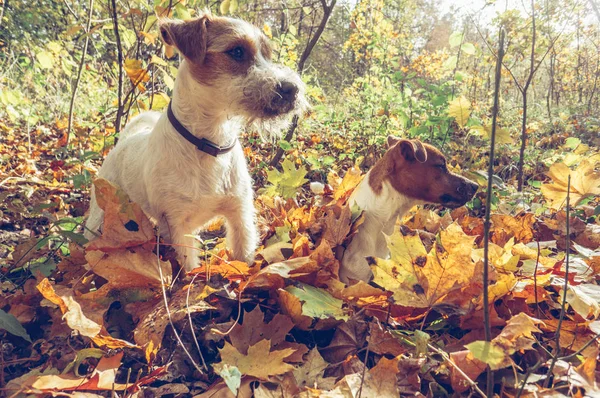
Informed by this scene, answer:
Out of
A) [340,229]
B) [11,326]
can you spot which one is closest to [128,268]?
[11,326]

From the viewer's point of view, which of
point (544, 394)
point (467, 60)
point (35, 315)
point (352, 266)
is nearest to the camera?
point (544, 394)

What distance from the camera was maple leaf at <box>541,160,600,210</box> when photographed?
6.26 feet

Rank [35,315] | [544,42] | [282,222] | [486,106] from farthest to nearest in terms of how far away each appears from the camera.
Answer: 1. [486,106]
2. [544,42]
3. [282,222]
4. [35,315]

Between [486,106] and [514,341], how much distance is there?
866 cm

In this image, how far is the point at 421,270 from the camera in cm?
147

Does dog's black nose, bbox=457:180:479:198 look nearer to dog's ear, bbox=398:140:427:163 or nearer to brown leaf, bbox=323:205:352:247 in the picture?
dog's ear, bbox=398:140:427:163

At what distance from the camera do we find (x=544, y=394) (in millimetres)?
1113

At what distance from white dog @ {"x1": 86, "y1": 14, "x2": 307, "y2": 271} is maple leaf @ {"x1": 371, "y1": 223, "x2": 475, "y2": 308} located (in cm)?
107

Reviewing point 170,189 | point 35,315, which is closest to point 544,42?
point 170,189

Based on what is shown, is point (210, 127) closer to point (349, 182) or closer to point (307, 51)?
point (349, 182)

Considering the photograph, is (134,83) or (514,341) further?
(134,83)

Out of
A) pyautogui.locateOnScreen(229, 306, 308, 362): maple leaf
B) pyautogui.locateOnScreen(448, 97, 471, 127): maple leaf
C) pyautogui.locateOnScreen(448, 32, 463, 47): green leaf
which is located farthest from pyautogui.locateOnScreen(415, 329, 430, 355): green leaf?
pyautogui.locateOnScreen(448, 32, 463, 47): green leaf

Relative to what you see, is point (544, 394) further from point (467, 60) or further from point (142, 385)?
point (467, 60)

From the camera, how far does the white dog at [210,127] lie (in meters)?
Result: 2.16
